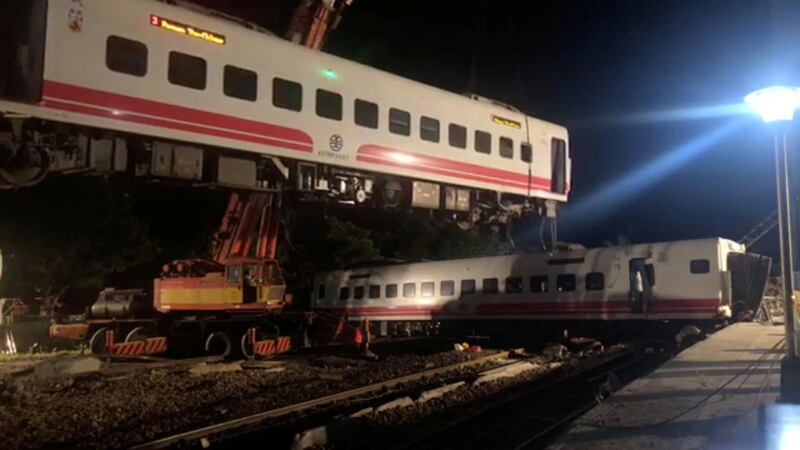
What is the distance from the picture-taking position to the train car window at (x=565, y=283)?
20.6 meters

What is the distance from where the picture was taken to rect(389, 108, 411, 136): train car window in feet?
49.2

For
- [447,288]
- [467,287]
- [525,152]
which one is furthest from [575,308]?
[447,288]

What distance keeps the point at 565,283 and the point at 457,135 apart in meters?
6.74

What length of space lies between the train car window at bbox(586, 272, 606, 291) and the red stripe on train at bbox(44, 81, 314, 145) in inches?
410

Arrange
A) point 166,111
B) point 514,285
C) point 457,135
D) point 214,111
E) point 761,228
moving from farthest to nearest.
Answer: point 761,228 → point 514,285 → point 457,135 → point 214,111 → point 166,111

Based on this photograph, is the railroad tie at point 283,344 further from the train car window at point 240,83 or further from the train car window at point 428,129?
the train car window at point 240,83

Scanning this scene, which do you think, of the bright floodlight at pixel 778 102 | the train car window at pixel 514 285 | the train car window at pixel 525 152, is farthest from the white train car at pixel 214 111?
the bright floodlight at pixel 778 102

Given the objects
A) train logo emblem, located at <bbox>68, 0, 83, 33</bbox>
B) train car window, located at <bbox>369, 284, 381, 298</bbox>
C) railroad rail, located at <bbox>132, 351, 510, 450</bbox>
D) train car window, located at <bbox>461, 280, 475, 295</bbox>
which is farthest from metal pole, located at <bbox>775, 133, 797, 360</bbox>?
train car window, located at <bbox>369, 284, 381, 298</bbox>

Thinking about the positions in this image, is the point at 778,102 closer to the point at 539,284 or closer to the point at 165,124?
the point at 165,124

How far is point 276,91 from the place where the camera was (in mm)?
12992

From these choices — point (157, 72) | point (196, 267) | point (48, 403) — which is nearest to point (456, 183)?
point (196, 267)

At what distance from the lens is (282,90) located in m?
13.1

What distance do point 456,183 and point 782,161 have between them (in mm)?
8495

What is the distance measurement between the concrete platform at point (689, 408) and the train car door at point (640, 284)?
6291 mm
